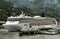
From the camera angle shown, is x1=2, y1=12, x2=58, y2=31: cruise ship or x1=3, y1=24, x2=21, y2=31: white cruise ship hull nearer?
x1=2, y1=12, x2=58, y2=31: cruise ship

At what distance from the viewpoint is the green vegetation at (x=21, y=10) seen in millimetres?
30172

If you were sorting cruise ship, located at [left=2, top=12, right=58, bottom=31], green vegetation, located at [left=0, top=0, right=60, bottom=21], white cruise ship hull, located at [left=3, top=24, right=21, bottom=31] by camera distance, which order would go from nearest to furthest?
cruise ship, located at [left=2, top=12, right=58, bottom=31]
white cruise ship hull, located at [left=3, top=24, right=21, bottom=31]
green vegetation, located at [left=0, top=0, right=60, bottom=21]

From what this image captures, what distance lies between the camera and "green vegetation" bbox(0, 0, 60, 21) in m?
30.2

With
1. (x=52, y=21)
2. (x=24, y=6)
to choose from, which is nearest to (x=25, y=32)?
(x=52, y=21)

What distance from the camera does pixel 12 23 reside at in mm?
21641

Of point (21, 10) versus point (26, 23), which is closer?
point (26, 23)

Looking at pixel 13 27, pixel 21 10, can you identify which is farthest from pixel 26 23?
pixel 21 10

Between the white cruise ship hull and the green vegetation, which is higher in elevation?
the green vegetation

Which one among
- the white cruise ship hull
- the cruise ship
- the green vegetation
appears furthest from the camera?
the green vegetation

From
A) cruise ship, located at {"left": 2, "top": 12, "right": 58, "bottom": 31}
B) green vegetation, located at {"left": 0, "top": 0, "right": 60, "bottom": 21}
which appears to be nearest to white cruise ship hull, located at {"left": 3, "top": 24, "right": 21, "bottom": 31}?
cruise ship, located at {"left": 2, "top": 12, "right": 58, "bottom": 31}

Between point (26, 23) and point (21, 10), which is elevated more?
point (21, 10)

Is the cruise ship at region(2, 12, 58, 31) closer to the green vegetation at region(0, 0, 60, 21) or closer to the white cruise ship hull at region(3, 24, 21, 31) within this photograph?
the white cruise ship hull at region(3, 24, 21, 31)

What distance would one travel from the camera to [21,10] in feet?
103

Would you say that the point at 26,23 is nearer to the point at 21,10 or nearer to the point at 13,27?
the point at 13,27
